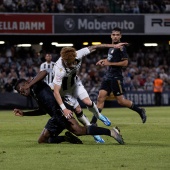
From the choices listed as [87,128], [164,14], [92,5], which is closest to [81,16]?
[92,5]

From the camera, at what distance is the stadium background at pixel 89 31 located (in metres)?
38.4

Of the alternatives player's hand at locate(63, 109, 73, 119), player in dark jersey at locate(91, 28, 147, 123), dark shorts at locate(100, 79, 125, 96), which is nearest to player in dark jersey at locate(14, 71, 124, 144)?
player's hand at locate(63, 109, 73, 119)

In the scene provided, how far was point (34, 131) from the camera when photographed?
57.8ft

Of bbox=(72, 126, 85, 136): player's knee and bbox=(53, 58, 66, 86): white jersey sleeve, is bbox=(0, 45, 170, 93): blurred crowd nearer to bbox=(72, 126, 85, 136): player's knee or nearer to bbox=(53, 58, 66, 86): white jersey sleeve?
bbox=(53, 58, 66, 86): white jersey sleeve

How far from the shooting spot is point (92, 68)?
39.2m

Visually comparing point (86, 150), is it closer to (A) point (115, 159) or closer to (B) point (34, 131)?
(A) point (115, 159)

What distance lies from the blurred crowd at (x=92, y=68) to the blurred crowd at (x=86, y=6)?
2.52 metres

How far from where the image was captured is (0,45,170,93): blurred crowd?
36513mm

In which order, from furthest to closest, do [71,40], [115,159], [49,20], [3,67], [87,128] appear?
[71,40], [49,20], [3,67], [87,128], [115,159]

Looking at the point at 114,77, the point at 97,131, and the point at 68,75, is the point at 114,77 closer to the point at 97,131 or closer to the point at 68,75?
the point at 68,75

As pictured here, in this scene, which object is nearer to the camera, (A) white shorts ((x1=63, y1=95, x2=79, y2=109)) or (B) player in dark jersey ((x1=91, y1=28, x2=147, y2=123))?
(A) white shorts ((x1=63, y1=95, x2=79, y2=109))

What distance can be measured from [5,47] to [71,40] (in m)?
4.81

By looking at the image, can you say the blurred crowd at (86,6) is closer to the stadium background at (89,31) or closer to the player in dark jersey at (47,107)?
the stadium background at (89,31)

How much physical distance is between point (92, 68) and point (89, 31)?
3.25 metres
